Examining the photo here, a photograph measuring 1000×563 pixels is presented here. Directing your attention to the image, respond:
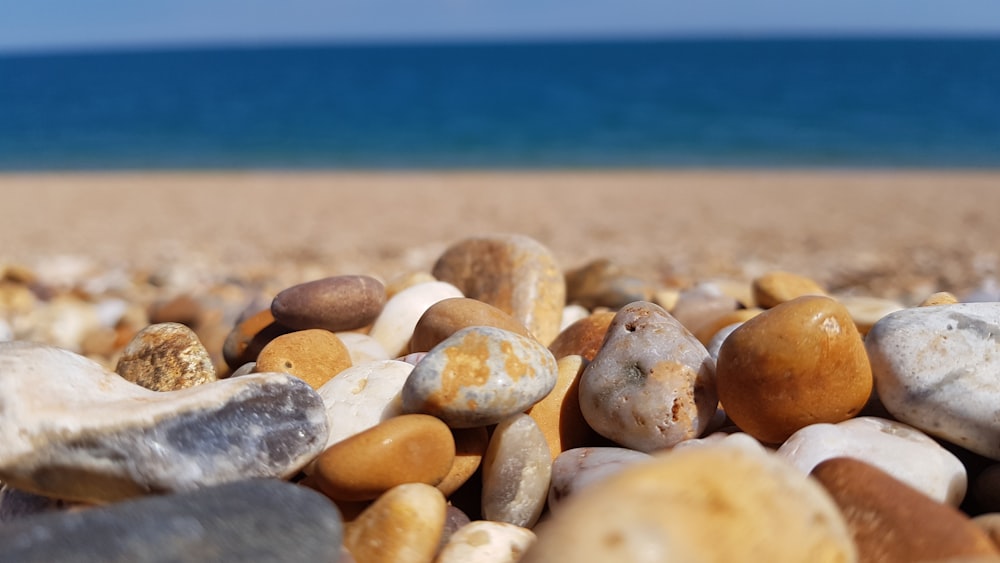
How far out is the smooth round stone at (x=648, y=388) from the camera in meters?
2.16

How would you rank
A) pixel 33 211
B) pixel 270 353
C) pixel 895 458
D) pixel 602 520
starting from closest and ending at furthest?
1. pixel 602 520
2. pixel 895 458
3. pixel 270 353
4. pixel 33 211

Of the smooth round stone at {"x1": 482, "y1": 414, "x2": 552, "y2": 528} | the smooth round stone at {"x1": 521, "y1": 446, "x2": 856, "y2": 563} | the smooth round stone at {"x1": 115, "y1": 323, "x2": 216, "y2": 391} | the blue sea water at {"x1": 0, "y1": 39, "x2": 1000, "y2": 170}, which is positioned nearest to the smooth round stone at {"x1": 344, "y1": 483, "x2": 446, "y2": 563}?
the smooth round stone at {"x1": 482, "y1": 414, "x2": 552, "y2": 528}

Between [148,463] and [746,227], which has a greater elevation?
[148,463]

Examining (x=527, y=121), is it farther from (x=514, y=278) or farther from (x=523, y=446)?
(x=523, y=446)

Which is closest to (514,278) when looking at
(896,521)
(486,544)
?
(486,544)

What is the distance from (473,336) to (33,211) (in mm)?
10937

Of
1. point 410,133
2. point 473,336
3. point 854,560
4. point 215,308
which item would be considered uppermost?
point 473,336

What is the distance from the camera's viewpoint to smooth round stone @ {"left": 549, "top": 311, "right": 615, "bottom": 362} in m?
2.70

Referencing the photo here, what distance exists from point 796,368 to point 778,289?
1.33 metres

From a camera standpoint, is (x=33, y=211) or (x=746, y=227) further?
Result: (x=33, y=211)

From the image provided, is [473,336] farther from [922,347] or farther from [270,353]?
[922,347]

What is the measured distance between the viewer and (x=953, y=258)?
7012 mm

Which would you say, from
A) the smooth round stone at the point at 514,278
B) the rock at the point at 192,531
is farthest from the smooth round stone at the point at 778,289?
the rock at the point at 192,531

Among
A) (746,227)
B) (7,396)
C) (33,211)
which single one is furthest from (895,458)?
(33,211)
